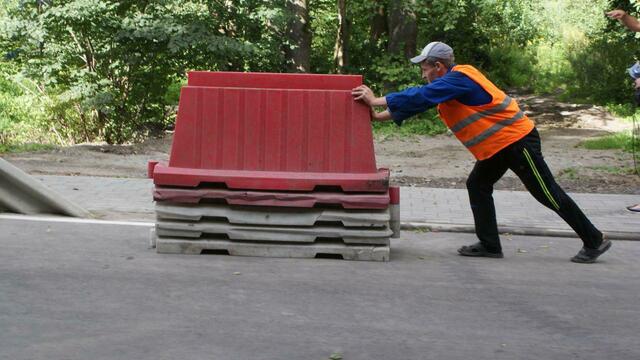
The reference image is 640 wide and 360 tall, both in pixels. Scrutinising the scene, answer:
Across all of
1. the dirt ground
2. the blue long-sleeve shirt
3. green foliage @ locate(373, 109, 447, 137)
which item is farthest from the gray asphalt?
green foliage @ locate(373, 109, 447, 137)

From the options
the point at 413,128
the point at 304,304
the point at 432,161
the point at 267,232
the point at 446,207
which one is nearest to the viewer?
the point at 304,304

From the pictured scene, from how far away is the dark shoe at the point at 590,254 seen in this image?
7.50 metres

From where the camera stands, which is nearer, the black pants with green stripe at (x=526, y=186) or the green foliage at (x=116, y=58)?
the black pants with green stripe at (x=526, y=186)

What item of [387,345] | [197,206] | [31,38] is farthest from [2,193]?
[31,38]

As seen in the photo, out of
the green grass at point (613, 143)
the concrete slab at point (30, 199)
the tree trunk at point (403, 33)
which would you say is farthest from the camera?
the tree trunk at point (403, 33)

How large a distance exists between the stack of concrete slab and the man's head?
0.52 meters

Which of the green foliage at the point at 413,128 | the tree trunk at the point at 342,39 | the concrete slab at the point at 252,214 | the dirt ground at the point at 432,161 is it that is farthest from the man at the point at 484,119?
the tree trunk at the point at 342,39

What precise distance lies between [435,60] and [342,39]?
20.2 meters

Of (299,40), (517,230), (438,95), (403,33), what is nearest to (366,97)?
(438,95)

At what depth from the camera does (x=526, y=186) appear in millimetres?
7438

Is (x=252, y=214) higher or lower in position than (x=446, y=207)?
higher

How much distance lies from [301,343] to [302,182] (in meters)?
2.27

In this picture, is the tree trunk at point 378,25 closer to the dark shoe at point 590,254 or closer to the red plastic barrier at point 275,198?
the dark shoe at point 590,254

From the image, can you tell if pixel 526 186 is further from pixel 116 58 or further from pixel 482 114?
pixel 116 58
